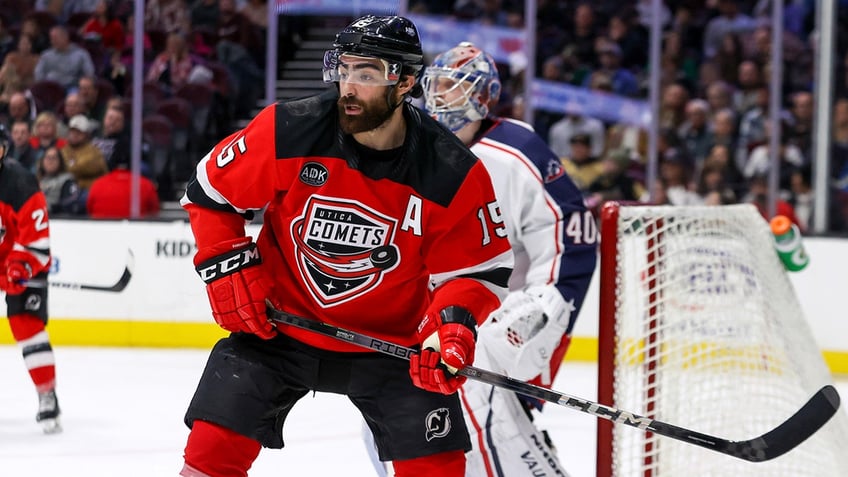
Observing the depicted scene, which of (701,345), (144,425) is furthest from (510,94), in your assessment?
(701,345)

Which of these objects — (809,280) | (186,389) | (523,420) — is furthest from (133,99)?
(523,420)

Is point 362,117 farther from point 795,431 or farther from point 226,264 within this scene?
point 795,431

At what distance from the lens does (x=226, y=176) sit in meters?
2.36

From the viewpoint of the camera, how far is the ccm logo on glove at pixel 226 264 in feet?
7.80

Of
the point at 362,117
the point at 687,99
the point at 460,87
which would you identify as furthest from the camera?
the point at 687,99

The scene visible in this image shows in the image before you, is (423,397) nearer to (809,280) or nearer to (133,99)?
(809,280)

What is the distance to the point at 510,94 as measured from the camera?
7047 mm

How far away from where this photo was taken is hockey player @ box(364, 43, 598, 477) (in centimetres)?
300

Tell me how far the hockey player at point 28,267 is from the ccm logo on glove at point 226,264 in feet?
7.94

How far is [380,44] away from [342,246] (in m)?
0.36

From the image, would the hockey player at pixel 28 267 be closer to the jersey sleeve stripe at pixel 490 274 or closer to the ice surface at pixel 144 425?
the ice surface at pixel 144 425

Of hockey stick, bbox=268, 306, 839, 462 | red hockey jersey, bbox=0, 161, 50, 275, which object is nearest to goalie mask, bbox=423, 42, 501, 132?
hockey stick, bbox=268, 306, 839, 462

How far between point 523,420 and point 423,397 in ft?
2.07

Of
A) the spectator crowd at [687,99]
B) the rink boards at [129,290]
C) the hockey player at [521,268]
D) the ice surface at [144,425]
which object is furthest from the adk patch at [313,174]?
the spectator crowd at [687,99]
